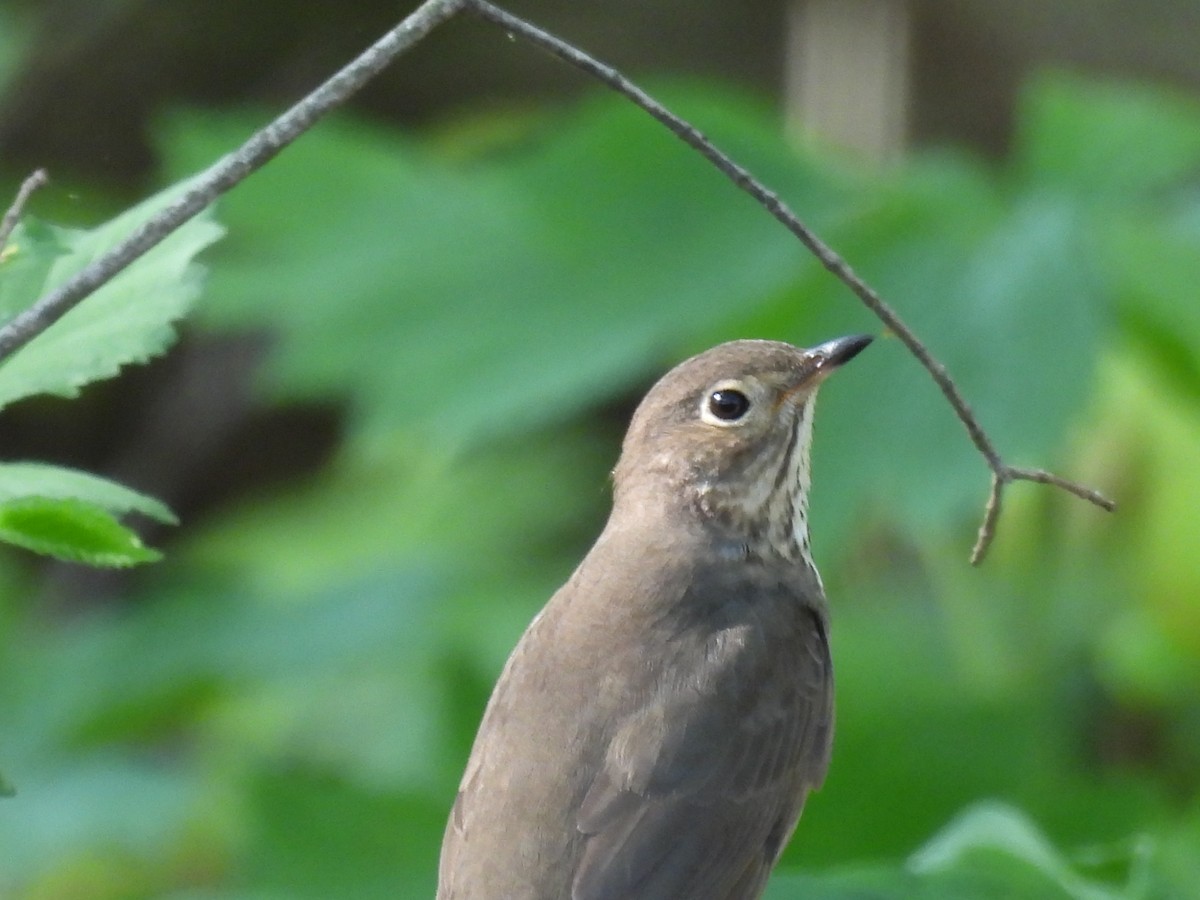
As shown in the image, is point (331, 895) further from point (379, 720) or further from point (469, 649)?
point (379, 720)

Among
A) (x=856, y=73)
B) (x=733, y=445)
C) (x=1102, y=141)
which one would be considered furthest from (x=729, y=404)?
(x=856, y=73)

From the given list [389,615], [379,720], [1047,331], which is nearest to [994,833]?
[1047,331]

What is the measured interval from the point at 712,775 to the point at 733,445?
0.82m

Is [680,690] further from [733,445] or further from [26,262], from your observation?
[26,262]

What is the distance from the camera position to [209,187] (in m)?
1.83

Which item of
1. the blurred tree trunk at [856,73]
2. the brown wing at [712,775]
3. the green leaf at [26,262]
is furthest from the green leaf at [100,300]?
the blurred tree trunk at [856,73]

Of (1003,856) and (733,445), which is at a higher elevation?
(733,445)

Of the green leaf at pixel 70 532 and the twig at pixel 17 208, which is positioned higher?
the twig at pixel 17 208

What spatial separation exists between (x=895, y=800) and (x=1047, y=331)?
1391 mm

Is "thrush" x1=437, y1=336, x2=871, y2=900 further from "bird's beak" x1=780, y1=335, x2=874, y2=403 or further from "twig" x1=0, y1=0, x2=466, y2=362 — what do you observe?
"twig" x1=0, y1=0, x2=466, y2=362

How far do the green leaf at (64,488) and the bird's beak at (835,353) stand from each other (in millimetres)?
1596

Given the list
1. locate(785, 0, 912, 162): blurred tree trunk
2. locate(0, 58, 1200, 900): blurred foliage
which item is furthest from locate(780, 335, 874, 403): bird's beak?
locate(785, 0, 912, 162): blurred tree trunk

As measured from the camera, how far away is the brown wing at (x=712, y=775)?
319cm

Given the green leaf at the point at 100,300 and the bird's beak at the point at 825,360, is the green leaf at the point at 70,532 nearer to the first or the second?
the green leaf at the point at 100,300
